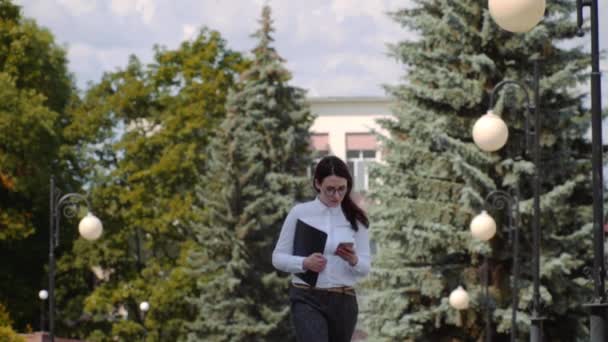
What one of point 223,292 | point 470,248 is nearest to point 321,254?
point 470,248

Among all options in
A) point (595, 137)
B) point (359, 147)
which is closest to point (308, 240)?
point (595, 137)

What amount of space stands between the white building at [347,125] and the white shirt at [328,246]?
217 ft

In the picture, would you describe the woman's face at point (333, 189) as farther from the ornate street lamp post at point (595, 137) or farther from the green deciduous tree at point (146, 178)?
the green deciduous tree at point (146, 178)

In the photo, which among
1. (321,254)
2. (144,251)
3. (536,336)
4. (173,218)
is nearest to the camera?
(321,254)

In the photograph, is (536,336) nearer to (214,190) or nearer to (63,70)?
(214,190)

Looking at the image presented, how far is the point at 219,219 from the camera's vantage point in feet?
152

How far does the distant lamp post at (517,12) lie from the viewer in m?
12.8

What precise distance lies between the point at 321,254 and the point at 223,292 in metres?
38.0

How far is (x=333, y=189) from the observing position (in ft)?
27.4

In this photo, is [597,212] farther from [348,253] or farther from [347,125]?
[347,125]

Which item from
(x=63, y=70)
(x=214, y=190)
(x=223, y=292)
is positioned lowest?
(x=223, y=292)

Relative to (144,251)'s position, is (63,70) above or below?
above

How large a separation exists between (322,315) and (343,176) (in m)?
0.79

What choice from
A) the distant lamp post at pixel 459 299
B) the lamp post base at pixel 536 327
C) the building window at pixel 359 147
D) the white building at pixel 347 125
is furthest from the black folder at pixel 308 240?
the building window at pixel 359 147
